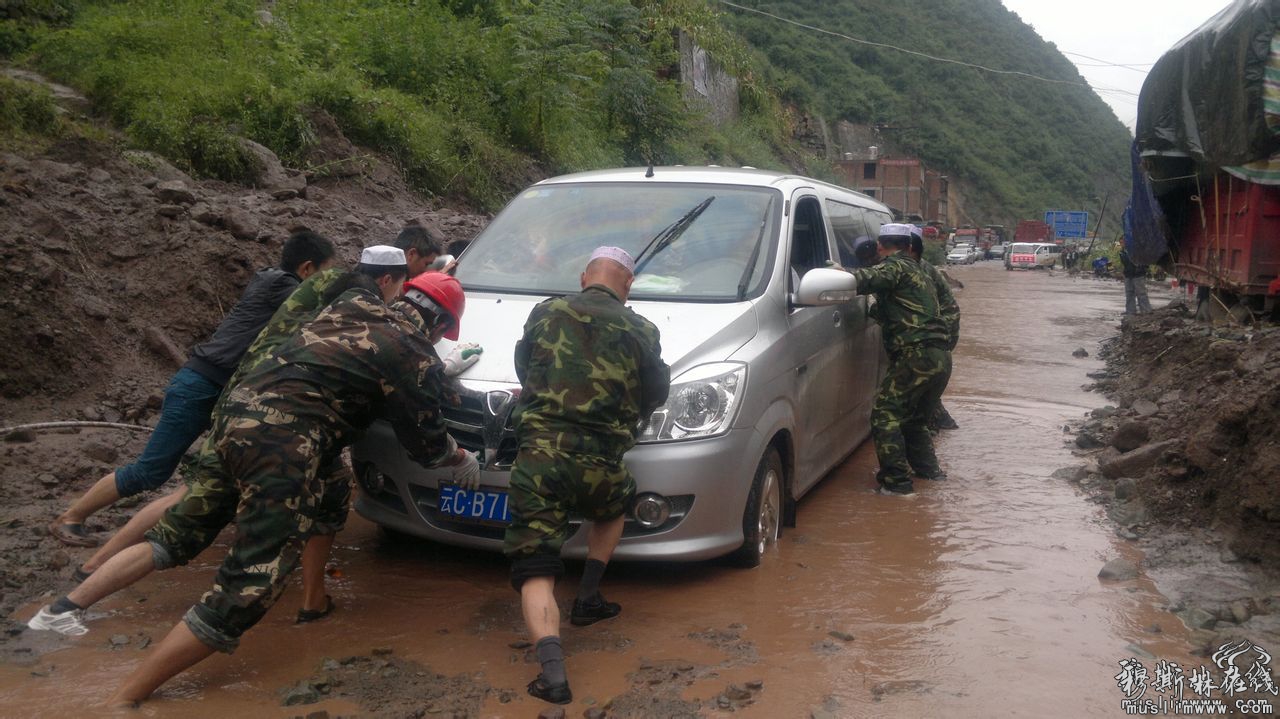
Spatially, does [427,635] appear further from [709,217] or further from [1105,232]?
[1105,232]

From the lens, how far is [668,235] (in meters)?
5.46

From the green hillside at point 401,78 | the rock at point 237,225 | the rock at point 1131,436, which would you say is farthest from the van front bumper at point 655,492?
the green hillside at point 401,78

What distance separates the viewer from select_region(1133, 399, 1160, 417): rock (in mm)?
7872

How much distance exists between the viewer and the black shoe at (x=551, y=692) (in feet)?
11.5

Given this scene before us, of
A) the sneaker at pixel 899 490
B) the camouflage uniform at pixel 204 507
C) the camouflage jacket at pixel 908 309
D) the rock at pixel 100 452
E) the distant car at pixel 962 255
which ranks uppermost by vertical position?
the camouflage jacket at pixel 908 309

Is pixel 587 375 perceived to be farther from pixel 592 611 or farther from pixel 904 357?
pixel 904 357

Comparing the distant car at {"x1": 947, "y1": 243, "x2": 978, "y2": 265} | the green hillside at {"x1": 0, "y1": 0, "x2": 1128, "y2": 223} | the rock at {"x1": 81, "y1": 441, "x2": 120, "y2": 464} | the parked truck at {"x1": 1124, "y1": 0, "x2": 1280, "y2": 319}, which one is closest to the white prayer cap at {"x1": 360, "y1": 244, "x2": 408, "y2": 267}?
the rock at {"x1": 81, "y1": 441, "x2": 120, "y2": 464}

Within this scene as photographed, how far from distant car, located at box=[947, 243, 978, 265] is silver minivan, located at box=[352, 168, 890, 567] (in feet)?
177

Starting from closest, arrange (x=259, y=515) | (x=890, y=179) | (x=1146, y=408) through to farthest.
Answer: (x=259, y=515) < (x=1146, y=408) < (x=890, y=179)

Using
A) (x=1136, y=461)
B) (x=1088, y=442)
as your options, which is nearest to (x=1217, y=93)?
(x=1088, y=442)

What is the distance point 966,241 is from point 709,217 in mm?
67365

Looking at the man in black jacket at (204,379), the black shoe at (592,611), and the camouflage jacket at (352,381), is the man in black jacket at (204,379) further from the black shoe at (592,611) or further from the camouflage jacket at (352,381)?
the black shoe at (592,611)

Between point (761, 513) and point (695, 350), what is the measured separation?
894 millimetres

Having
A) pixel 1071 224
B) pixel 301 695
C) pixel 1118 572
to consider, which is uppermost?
pixel 301 695
